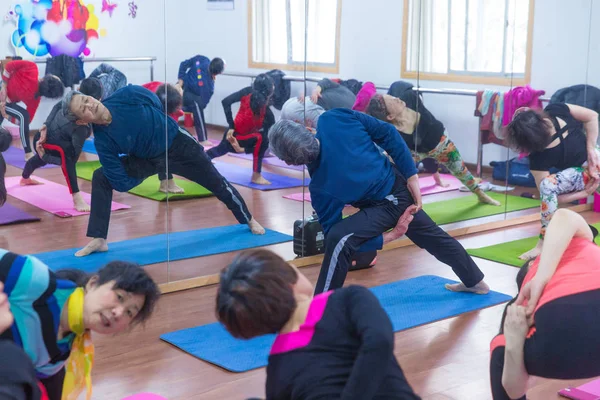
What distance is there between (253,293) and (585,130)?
3498mm

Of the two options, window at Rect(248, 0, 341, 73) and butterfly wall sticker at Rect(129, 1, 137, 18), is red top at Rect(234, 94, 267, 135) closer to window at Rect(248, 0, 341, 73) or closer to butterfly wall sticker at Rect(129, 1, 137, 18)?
window at Rect(248, 0, 341, 73)

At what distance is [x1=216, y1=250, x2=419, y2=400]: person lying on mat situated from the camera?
5.40 ft

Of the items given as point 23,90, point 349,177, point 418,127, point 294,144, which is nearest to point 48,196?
point 23,90

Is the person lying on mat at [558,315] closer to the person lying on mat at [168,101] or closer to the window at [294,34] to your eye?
the person lying on mat at [168,101]

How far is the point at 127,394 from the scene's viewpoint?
114 inches

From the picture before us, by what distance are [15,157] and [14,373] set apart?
2306mm

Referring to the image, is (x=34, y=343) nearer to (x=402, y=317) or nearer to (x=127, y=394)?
(x=127, y=394)

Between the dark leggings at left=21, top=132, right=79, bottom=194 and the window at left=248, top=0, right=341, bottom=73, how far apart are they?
1.13 meters

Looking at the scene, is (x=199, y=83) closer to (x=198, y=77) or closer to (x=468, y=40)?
(x=198, y=77)

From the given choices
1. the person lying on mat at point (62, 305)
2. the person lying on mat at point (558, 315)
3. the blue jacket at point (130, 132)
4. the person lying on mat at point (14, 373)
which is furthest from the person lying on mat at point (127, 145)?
the person lying on mat at point (558, 315)

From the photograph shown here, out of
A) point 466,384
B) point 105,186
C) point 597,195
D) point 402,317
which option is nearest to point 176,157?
point 105,186

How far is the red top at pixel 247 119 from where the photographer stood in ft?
14.2

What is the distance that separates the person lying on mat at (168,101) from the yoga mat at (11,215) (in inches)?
28.2

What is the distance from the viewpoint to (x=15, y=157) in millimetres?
3818
